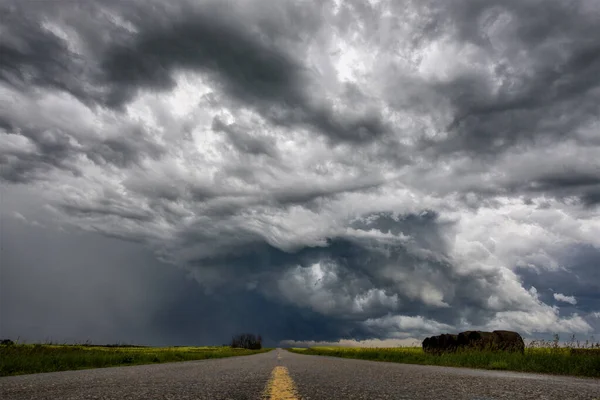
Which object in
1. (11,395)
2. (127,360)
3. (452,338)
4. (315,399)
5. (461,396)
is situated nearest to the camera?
(315,399)

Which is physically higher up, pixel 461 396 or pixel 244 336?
pixel 461 396

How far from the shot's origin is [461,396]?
16.2ft

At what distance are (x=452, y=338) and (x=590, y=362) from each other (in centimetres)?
2380

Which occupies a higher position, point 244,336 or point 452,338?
point 452,338

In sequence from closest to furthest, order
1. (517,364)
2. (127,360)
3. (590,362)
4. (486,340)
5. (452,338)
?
(590,362) < (517,364) < (127,360) < (486,340) < (452,338)

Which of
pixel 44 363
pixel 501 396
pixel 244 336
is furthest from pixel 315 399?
pixel 244 336

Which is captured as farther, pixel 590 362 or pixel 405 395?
pixel 590 362

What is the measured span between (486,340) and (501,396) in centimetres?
2824

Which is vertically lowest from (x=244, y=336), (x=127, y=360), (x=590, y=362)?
(x=244, y=336)

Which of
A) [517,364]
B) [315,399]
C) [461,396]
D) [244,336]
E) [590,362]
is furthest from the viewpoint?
[244,336]

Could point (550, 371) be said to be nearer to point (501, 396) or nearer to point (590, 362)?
point (590, 362)

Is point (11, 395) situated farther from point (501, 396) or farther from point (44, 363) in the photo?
point (44, 363)

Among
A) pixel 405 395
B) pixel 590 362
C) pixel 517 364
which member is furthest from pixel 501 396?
pixel 517 364

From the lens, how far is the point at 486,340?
96.2 ft
